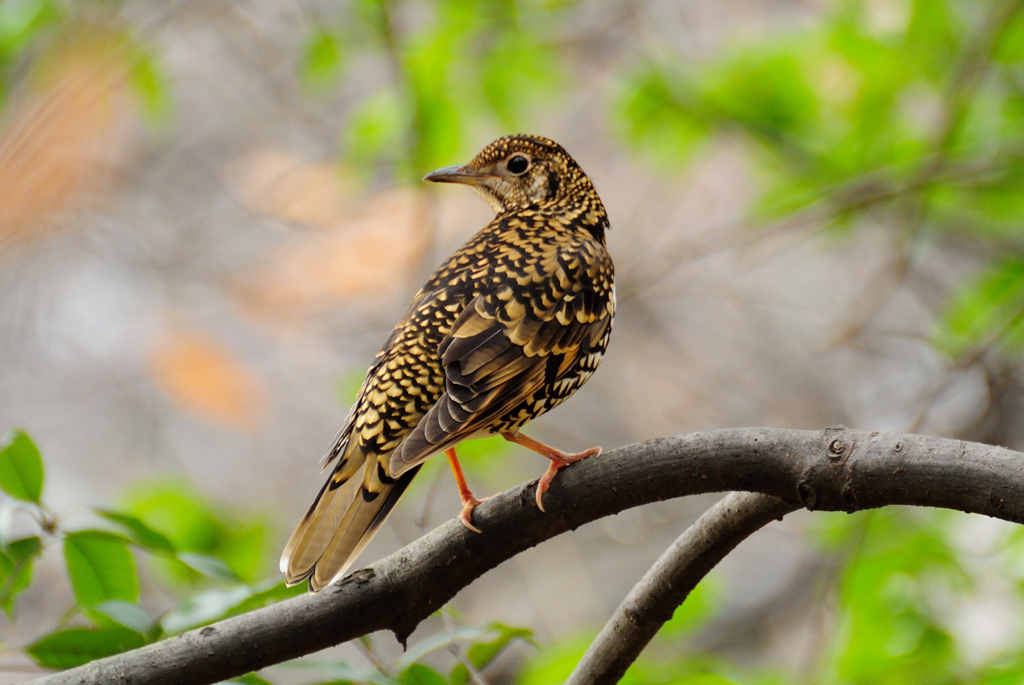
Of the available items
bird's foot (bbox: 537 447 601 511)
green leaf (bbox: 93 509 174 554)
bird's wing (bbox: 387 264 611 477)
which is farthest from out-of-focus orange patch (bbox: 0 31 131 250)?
bird's foot (bbox: 537 447 601 511)

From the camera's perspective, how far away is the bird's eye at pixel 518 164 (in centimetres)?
289

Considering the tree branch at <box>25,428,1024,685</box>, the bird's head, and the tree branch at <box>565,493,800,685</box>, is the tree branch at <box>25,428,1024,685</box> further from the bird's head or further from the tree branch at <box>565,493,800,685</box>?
the bird's head

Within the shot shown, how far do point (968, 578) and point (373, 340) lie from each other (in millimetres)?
5874

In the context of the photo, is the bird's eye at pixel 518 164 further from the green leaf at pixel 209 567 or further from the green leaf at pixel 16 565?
the green leaf at pixel 16 565

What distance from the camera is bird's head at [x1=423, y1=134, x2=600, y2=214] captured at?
112 inches

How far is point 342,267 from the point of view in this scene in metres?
7.32

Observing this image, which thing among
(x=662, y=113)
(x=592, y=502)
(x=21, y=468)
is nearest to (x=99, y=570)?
(x=21, y=468)

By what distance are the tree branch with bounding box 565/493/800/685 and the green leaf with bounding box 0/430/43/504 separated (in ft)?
3.79

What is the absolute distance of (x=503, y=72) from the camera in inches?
182

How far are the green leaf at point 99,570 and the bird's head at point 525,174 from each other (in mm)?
1358

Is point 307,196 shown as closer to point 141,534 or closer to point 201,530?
point 201,530

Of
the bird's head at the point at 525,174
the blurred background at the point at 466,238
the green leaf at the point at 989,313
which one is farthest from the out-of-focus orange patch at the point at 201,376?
the bird's head at the point at 525,174

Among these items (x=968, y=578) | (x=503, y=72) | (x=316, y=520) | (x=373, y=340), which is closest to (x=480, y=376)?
(x=316, y=520)

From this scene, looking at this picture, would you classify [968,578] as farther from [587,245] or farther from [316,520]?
[316,520]
